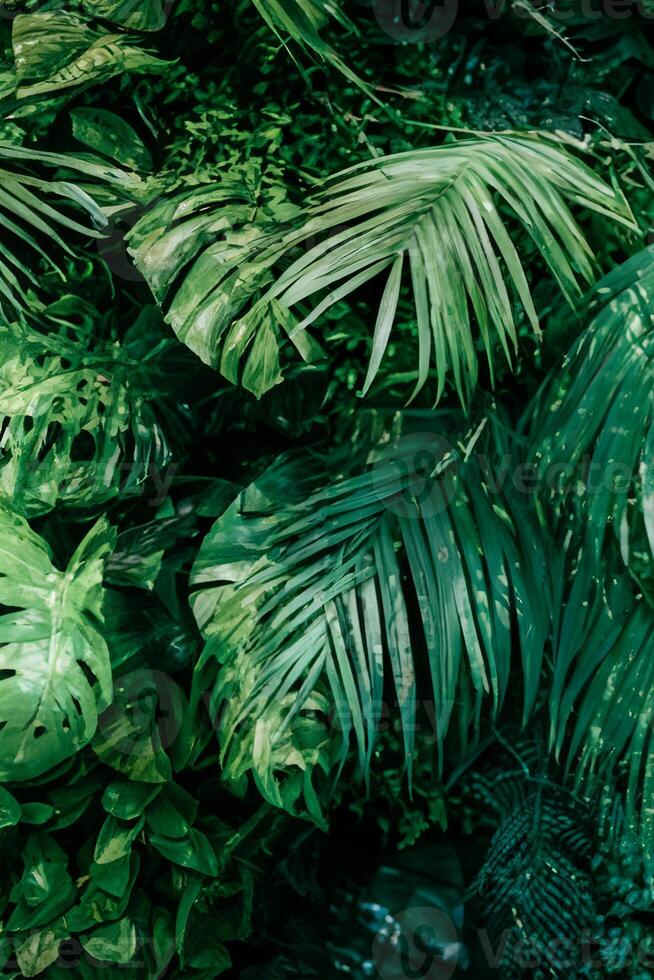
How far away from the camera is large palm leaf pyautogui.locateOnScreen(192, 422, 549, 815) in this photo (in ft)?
4.05

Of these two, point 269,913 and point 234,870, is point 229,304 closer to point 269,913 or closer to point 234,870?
point 234,870

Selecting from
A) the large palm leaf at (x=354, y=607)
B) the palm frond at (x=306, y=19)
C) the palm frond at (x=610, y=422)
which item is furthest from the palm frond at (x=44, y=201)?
the palm frond at (x=610, y=422)

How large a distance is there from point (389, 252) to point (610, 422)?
0.34m

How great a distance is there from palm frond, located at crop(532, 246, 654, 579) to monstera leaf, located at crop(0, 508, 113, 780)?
605 millimetres

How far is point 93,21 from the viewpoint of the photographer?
1.54m

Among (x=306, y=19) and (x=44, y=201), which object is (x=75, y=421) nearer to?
(x=44, y=201)

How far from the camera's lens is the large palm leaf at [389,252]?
3.93 ft

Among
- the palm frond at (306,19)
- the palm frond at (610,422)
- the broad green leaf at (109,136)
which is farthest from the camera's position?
the broad green leaf at (109,136)

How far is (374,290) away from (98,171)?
1.47 ft

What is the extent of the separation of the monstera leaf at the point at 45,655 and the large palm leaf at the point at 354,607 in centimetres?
14

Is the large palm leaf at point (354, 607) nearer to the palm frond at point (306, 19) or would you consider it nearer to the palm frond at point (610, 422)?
the palm frond at point (610, 422)

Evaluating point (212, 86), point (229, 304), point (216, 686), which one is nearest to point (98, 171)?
point (212, 86)

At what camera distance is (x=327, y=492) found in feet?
4.39

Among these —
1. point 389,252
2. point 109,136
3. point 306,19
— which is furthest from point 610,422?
point 109,136
